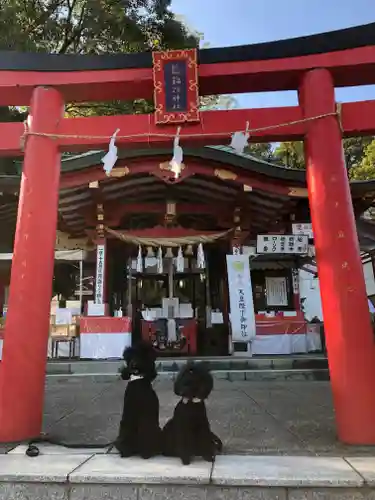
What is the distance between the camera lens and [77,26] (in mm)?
18312

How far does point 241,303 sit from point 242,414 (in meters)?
4.74

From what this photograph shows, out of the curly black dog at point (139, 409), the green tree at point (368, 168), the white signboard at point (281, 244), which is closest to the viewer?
the curly black dog at point (139, 409)

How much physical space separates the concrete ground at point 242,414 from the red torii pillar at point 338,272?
1.24 feet

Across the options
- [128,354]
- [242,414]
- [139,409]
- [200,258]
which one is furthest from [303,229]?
[139,409]

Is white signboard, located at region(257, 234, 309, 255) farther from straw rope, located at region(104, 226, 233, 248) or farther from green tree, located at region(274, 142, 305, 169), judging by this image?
green tree, located at region(274, 142, 305, 169)

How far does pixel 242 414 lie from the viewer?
533 centimetres

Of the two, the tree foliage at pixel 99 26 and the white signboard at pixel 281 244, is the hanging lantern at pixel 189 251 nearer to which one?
the white signboard at pixel 281 244

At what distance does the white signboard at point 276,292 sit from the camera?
12195 mm

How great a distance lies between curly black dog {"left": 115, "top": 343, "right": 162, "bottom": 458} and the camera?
360 centimetres

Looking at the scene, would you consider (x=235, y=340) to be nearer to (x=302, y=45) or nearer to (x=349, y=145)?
(x=302, y=45)

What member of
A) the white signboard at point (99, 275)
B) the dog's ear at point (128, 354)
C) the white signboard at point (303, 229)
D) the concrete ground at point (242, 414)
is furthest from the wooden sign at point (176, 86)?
the white signboard at point (303, 229)

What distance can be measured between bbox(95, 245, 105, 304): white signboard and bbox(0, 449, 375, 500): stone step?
725cm

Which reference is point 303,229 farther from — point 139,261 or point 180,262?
point 139,261

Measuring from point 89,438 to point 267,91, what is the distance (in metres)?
4.64
